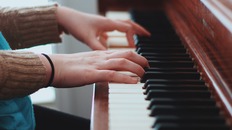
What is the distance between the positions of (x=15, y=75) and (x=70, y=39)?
3.49 ft

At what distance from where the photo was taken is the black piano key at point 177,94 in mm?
806

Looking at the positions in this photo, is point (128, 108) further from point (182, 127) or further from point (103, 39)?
point (103, 39)

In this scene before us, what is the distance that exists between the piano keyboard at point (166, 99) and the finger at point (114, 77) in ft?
0.04

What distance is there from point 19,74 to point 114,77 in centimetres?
21

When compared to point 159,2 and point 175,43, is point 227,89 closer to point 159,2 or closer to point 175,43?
point 175,43

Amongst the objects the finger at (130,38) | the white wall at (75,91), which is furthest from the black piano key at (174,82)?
the white wall at (75,91)

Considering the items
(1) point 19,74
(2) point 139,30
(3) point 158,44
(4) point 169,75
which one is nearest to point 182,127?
(4) point 169,75

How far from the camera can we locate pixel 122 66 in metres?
0.90

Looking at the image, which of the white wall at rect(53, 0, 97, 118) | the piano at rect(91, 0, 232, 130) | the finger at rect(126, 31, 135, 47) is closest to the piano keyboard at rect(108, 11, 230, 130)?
the piano at rect(91, 0, 232, 130)

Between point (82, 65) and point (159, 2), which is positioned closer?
point (82, 65)

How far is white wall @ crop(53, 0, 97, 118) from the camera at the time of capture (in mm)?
1838

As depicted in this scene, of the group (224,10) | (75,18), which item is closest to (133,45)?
(75,18)

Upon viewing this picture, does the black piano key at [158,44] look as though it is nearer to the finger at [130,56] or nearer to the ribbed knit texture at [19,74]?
the finger at [130,56]

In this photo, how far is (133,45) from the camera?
1.24 metres
